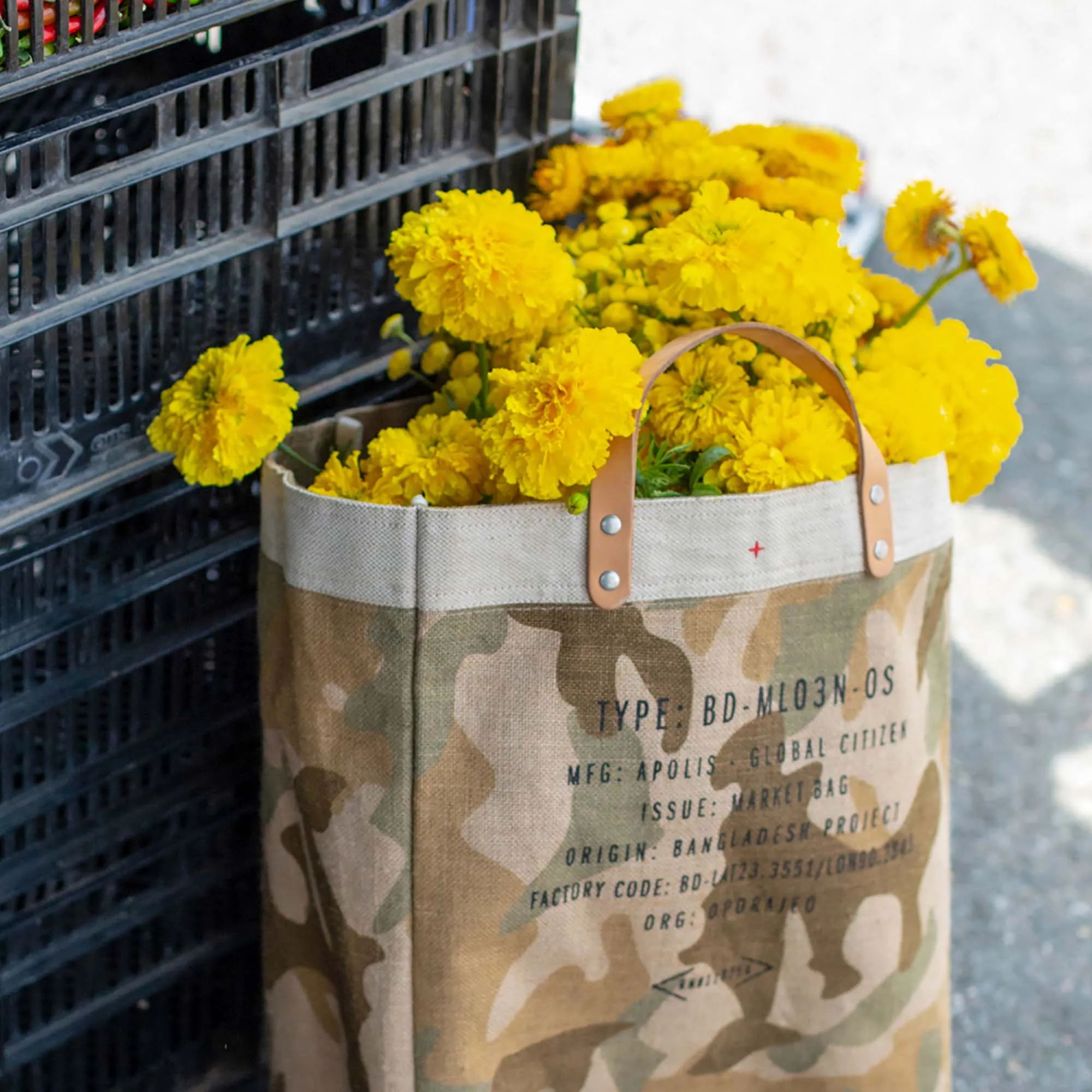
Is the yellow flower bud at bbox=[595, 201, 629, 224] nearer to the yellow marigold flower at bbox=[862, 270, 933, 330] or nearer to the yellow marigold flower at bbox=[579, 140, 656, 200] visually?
the yellow marigold flower at bbox=[579, 140, 656, 200]

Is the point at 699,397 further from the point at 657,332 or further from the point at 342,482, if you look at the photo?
the point at 342,482

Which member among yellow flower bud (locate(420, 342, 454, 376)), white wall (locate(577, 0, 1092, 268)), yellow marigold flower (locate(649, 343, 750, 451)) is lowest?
yellow marigold flower (locate(649, 343, 750, 451))

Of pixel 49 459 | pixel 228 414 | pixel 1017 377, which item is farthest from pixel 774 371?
pixel 1017 377

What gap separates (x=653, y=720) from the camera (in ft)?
2.82

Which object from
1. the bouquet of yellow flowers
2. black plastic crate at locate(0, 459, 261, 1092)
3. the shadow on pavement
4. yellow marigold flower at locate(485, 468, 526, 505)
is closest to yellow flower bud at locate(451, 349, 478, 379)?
the bouquet of yellow flowers

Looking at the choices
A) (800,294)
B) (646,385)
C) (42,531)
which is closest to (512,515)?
(646,385)

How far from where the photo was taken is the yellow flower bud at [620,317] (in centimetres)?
89

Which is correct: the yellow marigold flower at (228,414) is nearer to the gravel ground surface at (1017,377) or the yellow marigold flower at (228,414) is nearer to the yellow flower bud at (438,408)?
the yellow flower bud at (438,408)

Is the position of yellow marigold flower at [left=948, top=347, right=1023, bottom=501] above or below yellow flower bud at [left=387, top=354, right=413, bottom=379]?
below

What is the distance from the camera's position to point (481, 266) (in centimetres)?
80

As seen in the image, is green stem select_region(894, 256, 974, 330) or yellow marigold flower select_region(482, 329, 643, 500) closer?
yellow marigold flower select_region(482, 329, 643, 500)

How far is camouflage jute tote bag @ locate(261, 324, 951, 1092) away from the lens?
0.82 metres

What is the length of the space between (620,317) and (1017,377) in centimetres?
224

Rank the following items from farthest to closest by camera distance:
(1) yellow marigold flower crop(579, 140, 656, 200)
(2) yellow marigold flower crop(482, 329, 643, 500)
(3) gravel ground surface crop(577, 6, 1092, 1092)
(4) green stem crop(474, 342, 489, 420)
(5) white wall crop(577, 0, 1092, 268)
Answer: (5) white wall crop(577, 0, 1092, 268) < (3) gravel ground surface crop(577, 6, 1092, 1092) < (1) yellow marigold flower crop(579, 140, 656, 200) < (4) green stem crop(474, 342, 489, 420) < (2) yellow marigold flower crop(482, 329, 643, 500)
